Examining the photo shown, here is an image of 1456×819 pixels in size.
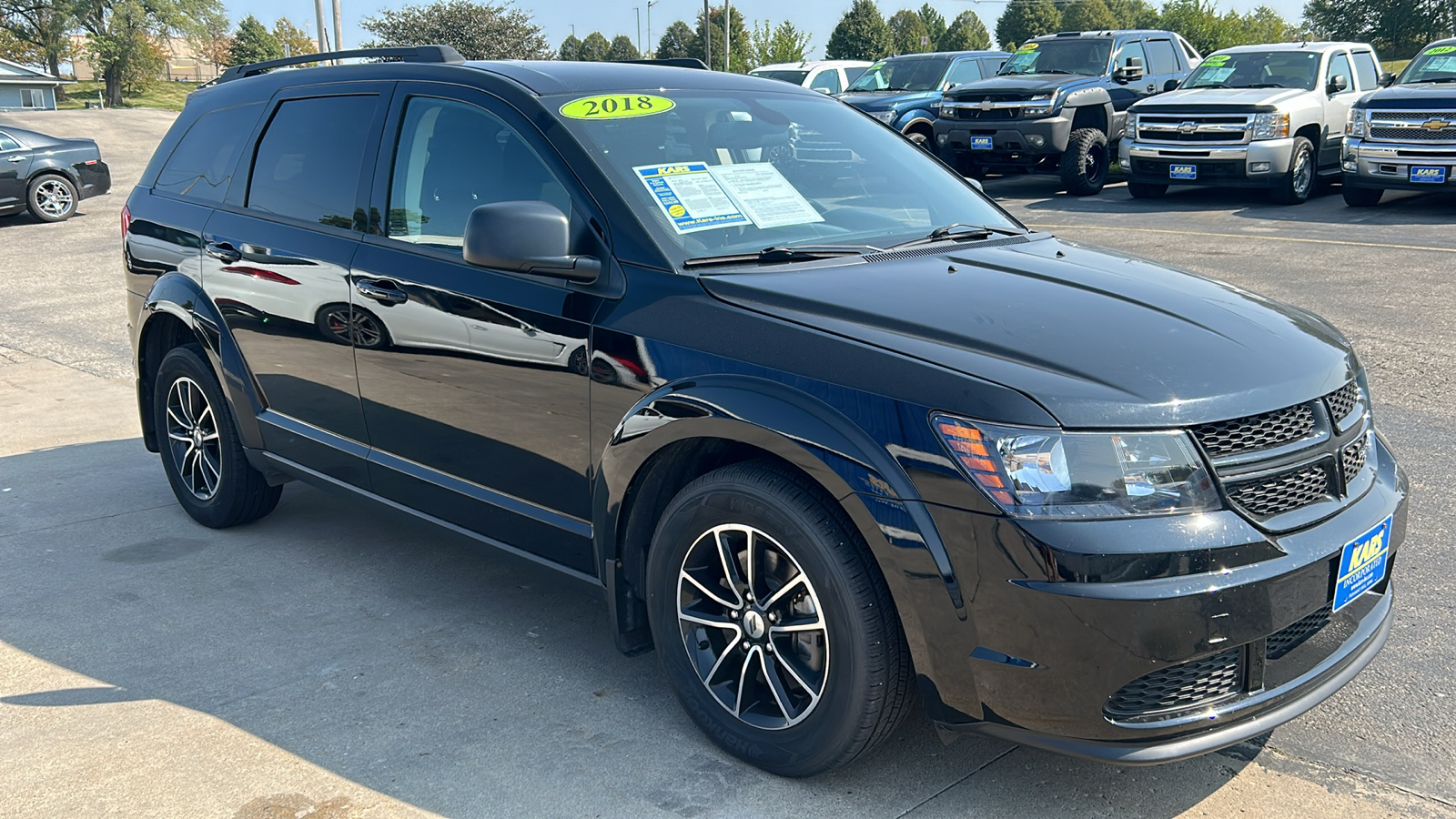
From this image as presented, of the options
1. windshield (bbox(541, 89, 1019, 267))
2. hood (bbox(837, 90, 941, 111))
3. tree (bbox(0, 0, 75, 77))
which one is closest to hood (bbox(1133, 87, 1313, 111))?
hood (bbox(837, 90, 941, 111))

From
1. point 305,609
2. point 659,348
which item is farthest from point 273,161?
point 659,348

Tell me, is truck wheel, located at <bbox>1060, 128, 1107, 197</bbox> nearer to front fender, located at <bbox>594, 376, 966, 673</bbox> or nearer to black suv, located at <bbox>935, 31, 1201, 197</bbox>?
black suv, located at <bbox>935, 31, 1201, 197</bbox>

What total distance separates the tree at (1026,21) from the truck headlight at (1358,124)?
72.4 metres

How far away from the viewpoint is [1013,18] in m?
88.1

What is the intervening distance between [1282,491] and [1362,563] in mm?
348

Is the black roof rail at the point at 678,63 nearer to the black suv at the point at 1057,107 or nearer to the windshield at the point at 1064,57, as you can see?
the black suv at the point at 1057,107

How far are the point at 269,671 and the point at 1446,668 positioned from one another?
11.6 ft

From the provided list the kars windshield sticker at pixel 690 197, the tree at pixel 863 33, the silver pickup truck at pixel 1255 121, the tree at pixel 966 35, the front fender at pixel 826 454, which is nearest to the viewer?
the front fender at pixel 826 454

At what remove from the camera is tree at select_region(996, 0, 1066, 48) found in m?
84.8

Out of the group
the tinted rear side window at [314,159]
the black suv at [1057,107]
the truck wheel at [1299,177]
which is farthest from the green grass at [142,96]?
the tinted rear side window at [314,159]

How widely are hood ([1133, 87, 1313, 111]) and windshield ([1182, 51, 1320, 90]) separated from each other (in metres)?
0.28

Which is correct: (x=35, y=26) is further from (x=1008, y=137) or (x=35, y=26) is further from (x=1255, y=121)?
(x=1255, y=121)

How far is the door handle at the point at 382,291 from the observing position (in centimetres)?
385

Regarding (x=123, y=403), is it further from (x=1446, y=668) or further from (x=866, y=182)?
(x=1446, y=668)
